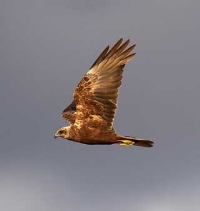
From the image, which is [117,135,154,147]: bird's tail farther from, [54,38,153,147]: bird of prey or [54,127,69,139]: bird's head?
[54,127,69,139]: bird's head

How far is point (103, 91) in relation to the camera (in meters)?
27.4

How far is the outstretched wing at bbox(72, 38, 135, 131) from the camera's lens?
27047mm

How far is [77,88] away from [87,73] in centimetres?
113

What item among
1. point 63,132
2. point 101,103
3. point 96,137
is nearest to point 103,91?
point 101,103

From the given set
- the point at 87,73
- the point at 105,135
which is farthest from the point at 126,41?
the point at 105,135

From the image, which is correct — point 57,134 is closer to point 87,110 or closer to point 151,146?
point 87,110

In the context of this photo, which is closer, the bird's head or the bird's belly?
the bird's belly

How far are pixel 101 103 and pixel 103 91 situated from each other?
673 mm

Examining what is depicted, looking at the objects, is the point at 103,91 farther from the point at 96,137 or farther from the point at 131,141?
the point at 131,141

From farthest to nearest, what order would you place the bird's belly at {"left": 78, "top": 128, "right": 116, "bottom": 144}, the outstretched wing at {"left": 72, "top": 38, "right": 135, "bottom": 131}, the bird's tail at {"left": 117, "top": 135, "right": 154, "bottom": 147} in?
the outstretched wing at {"left": 72, "top": 38, "right": 135, "bottom": 131} → the bird's belly at {"left": 78, "top": 128, "right": 116, "bottom": 144} → the bird's tail at {"left": 117, "top": 135, "right": 154, "bottom": 147}

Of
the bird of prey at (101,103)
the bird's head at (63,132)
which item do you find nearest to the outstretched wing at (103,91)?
the bird of prey at (101,103)

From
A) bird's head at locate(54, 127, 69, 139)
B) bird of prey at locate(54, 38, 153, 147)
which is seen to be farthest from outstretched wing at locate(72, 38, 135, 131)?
bird's head at locate(54, 127, 69, 139)

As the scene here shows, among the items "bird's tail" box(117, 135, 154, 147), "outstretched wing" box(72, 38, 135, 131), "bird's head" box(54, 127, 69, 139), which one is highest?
"outstretched wing" box(72, 38, 135, 131)

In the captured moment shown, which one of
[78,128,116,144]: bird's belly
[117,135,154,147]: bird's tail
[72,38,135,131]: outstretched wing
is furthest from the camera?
[72,38,135,131]: outstretched wing
